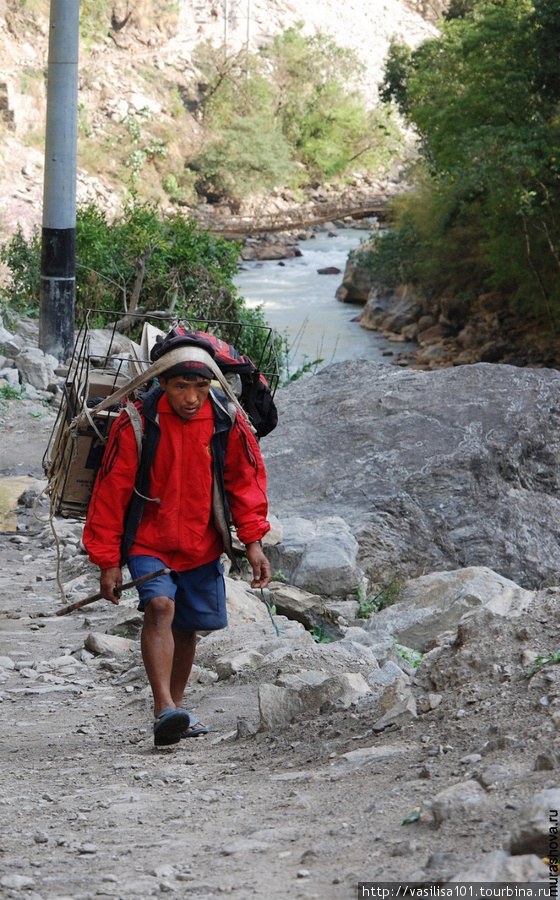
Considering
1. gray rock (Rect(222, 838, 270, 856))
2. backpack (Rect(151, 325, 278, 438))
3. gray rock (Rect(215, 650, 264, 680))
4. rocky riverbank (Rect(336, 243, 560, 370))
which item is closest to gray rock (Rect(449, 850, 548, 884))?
gray rock (Rect(222, 838, 270, 856))

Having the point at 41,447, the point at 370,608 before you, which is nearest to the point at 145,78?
the point at 41,447

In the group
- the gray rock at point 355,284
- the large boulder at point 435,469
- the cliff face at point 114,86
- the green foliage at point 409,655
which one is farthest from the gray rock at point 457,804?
the gray rock at point 355,284

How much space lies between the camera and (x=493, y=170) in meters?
20.6

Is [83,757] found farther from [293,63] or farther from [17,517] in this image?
[293,63]

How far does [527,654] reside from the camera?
3.31 meters

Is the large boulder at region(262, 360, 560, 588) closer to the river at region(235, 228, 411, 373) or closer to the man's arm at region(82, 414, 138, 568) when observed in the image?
the man's arm at region(82, 414, 138, 568)

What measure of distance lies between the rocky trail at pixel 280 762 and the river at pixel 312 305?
16427mm

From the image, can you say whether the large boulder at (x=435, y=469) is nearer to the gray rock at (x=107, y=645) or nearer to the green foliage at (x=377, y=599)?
the green foliage at (x=377, y=599)

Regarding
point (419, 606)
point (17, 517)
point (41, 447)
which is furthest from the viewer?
point (41, 447)

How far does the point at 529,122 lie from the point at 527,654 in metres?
20.9

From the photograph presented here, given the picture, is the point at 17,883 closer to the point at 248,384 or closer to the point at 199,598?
the point at 199,598

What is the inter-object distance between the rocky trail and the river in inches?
647

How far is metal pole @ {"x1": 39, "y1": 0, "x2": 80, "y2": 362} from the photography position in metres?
10.7

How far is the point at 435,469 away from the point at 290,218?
108ft
